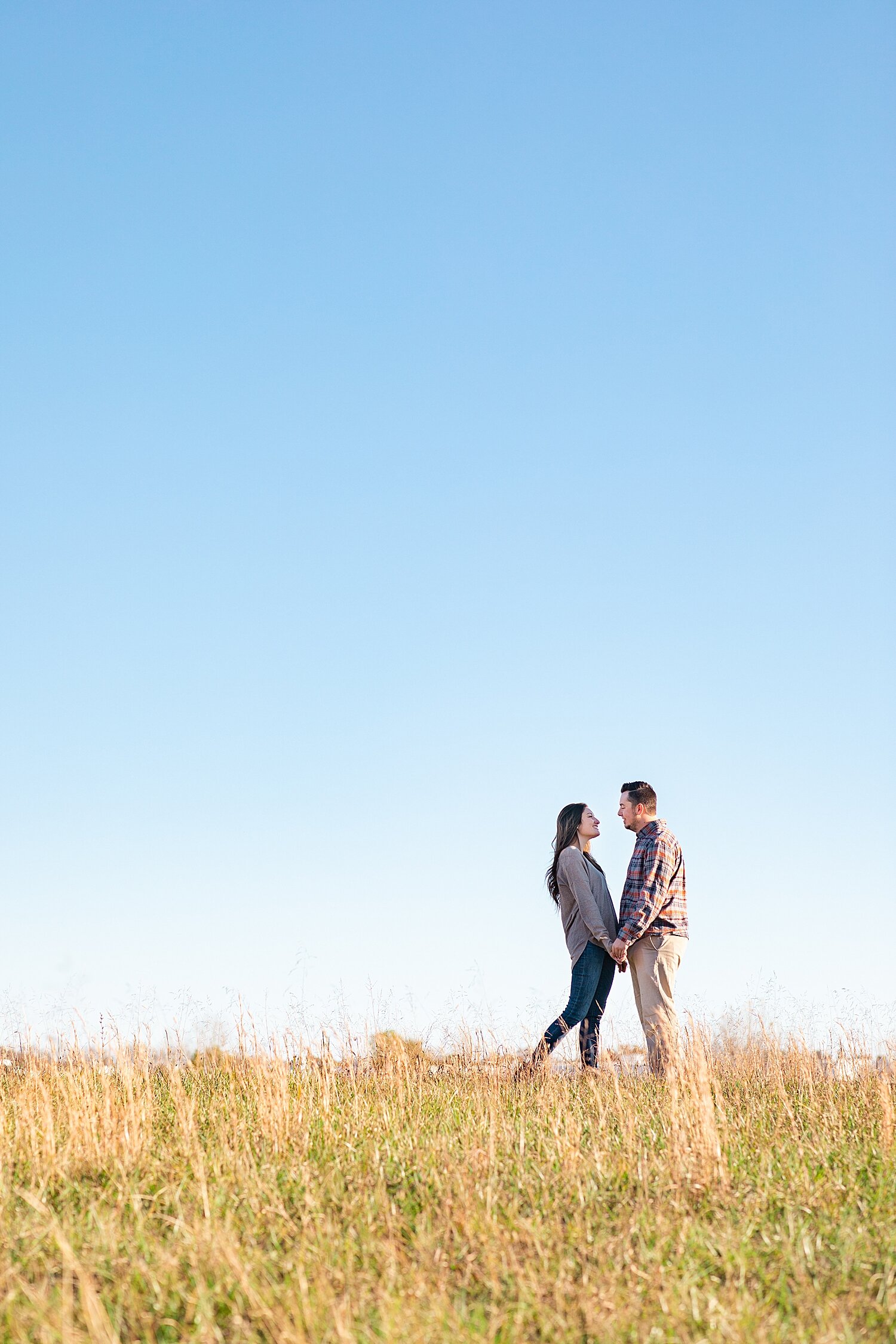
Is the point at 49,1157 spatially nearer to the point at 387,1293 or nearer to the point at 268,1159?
the point at 268,1159

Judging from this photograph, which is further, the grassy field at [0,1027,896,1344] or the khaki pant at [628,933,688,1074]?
the khaki pant at [628,933,688,1074]

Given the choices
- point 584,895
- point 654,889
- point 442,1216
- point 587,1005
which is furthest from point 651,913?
point 442,1216

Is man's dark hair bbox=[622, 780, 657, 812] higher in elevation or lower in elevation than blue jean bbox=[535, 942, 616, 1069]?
higher

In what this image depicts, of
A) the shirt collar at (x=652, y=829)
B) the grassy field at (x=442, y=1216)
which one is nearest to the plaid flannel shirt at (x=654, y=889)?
the shirt collar at (x=652, y=829)

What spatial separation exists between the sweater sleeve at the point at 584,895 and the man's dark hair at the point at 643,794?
0.58 m

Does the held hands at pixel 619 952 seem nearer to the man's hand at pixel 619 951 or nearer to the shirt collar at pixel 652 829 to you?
the man's hand at pixel 619 951

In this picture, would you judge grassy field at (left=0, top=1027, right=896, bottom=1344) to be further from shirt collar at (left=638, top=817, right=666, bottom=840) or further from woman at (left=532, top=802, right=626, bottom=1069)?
shirt collar at (left=638, top=817, right=666, bottom=840)

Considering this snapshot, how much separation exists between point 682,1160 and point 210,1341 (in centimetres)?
241

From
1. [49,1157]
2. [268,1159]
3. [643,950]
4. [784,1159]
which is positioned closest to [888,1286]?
[784,1159]

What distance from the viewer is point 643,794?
332 inches

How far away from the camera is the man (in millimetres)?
8172

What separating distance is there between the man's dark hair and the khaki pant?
913 mm

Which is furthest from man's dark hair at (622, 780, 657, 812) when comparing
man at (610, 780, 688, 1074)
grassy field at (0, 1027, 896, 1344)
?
grassy field at (0, 1027, 896, 1344)

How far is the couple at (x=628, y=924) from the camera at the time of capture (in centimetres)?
818
